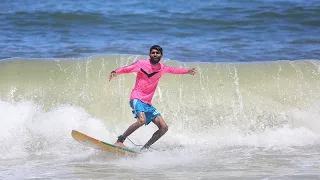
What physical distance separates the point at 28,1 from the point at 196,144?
1394 centimetres

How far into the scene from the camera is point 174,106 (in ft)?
36.6

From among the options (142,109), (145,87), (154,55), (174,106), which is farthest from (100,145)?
(174,106)

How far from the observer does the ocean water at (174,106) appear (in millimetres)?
8562

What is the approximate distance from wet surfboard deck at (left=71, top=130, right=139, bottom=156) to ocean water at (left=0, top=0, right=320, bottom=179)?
0.36ft

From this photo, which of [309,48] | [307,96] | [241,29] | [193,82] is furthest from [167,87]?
[241,29]

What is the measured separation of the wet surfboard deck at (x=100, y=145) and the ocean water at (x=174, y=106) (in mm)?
109

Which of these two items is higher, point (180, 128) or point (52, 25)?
point (52, 25)

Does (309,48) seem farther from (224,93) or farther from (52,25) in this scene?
(52,25)

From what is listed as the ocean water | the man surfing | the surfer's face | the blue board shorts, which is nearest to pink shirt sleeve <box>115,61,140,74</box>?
the man surfing

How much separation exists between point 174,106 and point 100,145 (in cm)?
265

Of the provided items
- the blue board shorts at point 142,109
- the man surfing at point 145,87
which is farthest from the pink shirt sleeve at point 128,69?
the blue board shorts at point 142,109

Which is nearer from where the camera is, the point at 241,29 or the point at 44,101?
the point at 44,101

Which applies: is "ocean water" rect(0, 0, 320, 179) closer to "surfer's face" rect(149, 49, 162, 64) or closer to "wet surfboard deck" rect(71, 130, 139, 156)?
"wet surfboard deck" rect(71, 130, 139, 156)

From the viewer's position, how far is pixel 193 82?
1173 cm
